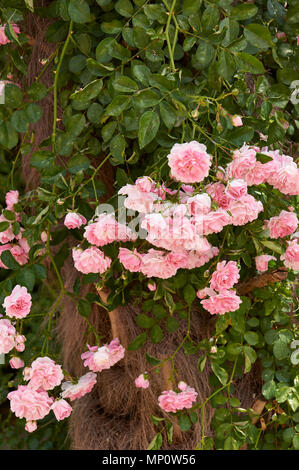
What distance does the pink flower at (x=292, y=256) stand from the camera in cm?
103

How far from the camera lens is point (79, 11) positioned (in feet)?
3.24

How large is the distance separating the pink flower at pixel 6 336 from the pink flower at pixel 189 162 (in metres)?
0.45

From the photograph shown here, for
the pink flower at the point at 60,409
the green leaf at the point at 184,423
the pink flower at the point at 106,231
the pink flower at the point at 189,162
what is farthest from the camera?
the green leaf at the point at 184,423

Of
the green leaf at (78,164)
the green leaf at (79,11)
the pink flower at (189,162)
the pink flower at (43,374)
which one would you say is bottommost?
the pink flower at (43,374)

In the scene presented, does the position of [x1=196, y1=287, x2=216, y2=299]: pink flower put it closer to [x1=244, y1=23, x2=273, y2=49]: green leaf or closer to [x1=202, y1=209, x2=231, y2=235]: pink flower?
[x1=202, y1=209, x2=231, y2=235]: pink flower

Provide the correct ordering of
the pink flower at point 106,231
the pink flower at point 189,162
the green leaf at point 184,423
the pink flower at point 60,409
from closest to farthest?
the pink flower at point 189,162, the pink flower at point 106,231, the pink flower at point 60,409, the green leaf at point 184,423

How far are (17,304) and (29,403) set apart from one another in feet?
0.60

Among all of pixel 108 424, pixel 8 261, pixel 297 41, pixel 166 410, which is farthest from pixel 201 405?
pixel 297 41

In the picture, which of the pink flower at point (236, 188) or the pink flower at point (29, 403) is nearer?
the pink flower at point (236, 188)

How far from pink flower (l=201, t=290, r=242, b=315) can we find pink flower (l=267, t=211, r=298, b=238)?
14cm

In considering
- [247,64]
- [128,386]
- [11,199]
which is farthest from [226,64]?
[128,386]

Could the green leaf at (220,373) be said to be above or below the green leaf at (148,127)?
below

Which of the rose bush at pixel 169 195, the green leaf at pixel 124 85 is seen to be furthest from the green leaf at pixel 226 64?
the green leaf at pixel 124 85

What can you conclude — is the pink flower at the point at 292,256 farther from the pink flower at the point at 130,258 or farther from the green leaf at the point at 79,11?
the green leaf at the point at 79,11
